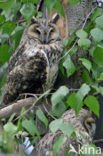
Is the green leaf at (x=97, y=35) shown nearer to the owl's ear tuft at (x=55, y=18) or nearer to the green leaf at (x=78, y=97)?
the green leaf at (x=78, y=97)

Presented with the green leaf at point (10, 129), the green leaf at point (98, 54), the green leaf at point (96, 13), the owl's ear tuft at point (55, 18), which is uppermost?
the green leaf at point (96, 13)

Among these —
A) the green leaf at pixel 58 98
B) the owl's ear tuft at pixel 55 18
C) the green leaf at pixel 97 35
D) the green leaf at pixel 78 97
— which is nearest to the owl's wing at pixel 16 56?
the owl's ear tuft at pixel 55 18

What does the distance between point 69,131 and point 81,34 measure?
617 mm

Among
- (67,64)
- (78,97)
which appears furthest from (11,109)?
(78,97)

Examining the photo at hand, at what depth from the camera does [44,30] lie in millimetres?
2730

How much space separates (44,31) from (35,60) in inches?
10.0

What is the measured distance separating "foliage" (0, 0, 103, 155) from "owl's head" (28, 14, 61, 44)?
7 centimetres

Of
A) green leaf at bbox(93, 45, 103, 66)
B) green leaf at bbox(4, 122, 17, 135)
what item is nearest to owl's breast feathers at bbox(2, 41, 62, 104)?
green leaf at bbox(93, 45, 103, 66)

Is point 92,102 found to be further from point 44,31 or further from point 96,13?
point 44,31

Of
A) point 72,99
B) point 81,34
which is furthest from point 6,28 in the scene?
point 72,99

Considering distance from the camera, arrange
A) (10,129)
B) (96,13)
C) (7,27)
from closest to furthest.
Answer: (10,129)
(96,13)
(7,27)

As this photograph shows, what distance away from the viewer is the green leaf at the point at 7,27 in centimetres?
257

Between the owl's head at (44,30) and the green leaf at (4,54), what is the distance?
20 cm

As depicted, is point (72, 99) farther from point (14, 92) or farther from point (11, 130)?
point (14, 92)
